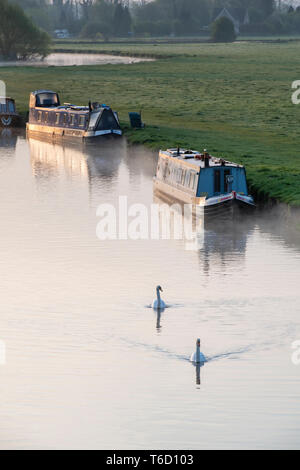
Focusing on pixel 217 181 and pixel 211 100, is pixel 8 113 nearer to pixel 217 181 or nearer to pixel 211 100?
pixel 211 100

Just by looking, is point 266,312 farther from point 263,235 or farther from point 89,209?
point 89,209

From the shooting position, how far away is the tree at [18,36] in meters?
172

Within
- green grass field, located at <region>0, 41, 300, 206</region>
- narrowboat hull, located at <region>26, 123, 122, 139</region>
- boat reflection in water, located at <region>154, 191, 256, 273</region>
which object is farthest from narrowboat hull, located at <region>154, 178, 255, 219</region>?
narrowboat hull, located at <region>26, 123, 122, 139</region>

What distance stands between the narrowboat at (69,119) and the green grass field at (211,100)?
212cm

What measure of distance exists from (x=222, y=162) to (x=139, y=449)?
2702 cm

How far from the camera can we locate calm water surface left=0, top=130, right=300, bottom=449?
23.4 metres

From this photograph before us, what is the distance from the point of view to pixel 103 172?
64188 millimetres

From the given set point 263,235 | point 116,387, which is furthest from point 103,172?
point 116,387

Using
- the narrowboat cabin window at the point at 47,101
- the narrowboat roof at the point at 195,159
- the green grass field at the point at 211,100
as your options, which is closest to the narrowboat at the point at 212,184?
the narrowboat roof at the point at 195,159

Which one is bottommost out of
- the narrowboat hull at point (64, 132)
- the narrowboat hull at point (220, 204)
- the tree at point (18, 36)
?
the narrowboat hull at point (220, 204)

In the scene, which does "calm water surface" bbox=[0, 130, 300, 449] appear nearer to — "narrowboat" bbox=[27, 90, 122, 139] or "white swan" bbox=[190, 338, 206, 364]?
"white swan" bbox=[190, 338, 206, 364]

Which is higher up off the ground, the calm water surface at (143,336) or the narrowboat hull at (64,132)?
the narrowboat hull at (64,132)

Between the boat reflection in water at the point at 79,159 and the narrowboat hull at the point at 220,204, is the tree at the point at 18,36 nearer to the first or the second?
the boat reflection in water at the point at 79,159

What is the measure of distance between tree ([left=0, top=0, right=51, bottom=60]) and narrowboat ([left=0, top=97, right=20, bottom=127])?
82.5 m
